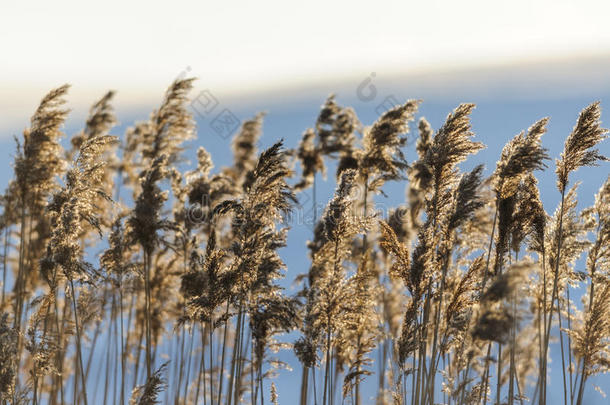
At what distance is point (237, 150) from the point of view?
49.9ft

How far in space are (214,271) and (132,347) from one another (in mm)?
6407

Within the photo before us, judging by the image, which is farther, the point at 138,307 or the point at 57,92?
the point at 138,307

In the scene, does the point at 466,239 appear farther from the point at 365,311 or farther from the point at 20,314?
the point at 20,314

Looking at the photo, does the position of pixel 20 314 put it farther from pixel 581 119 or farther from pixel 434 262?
pixel 581 119

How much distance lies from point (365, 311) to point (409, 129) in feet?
11.5

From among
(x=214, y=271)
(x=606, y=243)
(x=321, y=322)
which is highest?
(x=606, y=243)

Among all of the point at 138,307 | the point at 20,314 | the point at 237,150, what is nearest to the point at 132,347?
the point at 138,307

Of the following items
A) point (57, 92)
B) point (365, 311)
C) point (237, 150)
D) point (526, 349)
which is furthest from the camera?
point (237, 150)

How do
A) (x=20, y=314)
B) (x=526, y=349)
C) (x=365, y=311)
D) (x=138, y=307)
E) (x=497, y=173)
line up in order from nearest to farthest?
(x=497, y=173), (x=365, y=311), (x=20, y=314), (x=138, y=307), (x=526, y=349)

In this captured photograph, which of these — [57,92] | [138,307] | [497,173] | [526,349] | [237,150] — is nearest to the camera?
[497,173]

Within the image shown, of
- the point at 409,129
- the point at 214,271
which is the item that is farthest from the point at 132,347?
the point at 409,129

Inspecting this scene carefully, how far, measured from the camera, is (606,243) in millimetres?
8297

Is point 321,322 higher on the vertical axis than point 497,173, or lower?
lower

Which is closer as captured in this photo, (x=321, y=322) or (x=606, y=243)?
(x=321, y=322)
